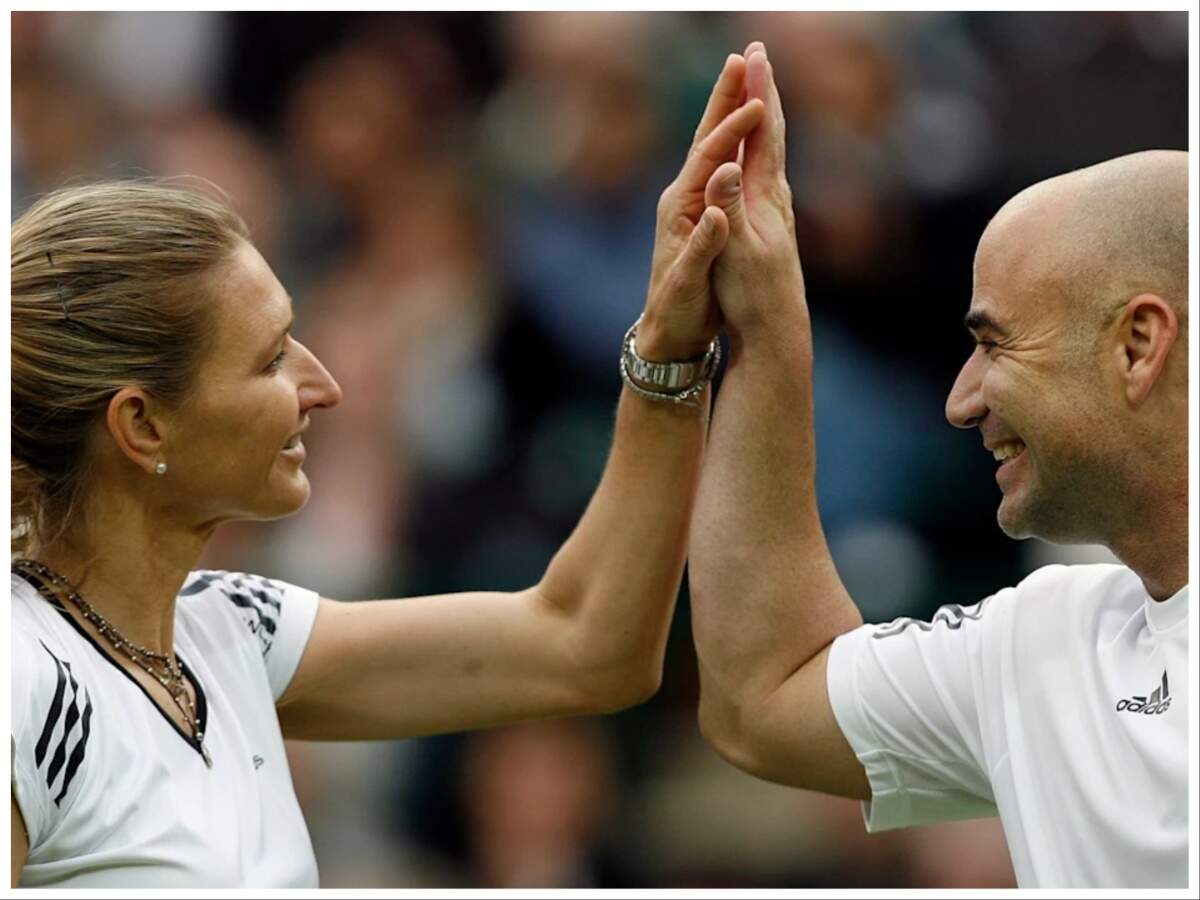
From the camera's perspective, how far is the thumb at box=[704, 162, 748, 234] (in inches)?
96.7

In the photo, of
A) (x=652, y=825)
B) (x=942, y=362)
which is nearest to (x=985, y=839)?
(x=652, y=825)

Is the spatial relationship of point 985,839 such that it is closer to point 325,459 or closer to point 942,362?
point 942,362

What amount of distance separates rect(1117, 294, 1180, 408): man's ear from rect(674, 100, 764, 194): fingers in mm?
622

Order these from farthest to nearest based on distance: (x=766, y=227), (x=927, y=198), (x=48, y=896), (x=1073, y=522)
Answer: (x=927, y=198)
(x=766, y=227)
(x=1073, y=522)
(x=48, y=896)

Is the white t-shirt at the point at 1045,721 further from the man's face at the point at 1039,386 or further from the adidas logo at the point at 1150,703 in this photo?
the man's face at the point at 1039,386

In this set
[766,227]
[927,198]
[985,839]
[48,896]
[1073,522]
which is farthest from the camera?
[927,198]

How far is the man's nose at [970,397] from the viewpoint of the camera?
2416mm

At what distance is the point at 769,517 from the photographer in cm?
255

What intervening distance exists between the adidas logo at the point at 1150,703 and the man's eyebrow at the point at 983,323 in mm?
522

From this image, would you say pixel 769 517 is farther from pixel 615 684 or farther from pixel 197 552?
pixel 197 552

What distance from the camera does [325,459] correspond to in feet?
14.8

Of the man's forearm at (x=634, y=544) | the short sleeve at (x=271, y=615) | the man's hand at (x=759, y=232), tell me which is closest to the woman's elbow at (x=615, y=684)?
the man's forearm at (x=634, y=544)

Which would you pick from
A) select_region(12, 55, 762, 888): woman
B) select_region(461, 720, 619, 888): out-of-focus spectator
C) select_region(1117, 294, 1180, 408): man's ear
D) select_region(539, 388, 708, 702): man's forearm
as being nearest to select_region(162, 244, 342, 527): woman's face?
select_region(12, 55, 762, 888): woman

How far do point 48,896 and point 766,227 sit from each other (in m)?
1.38
